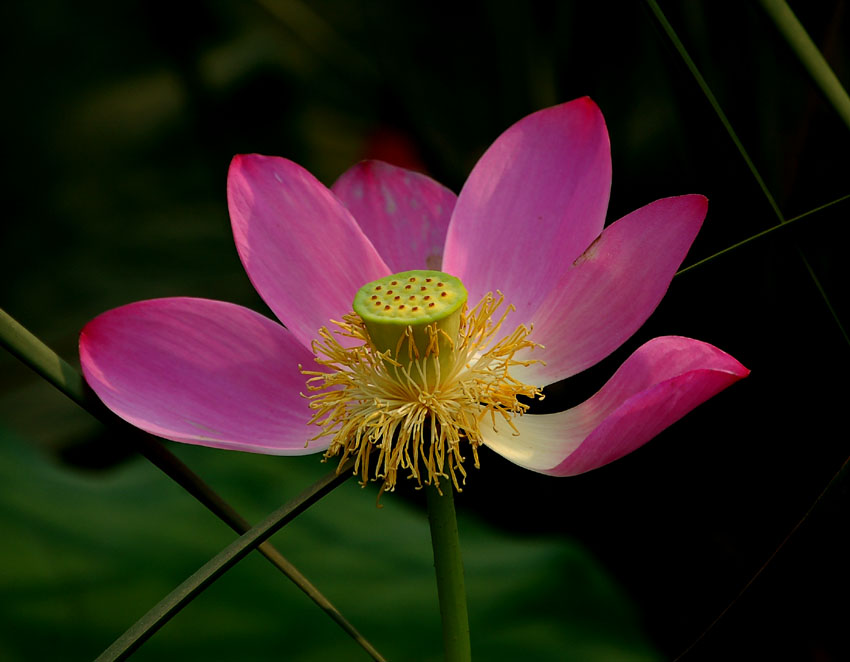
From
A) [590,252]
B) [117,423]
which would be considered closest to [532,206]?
[590,252]

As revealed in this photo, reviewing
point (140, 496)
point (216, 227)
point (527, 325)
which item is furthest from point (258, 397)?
point (216, 227)

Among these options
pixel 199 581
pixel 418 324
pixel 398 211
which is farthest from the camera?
pixel 398 211

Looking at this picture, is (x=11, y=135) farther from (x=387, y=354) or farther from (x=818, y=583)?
(x=818, y=583)

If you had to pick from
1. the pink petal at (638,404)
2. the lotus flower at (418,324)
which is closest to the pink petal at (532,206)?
the lotus flower at (418,324)

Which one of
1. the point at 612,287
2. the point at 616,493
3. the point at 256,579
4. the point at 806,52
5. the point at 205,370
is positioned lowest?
the point at 256,579

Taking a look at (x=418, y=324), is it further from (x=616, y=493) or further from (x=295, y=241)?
(x=616, y=493)

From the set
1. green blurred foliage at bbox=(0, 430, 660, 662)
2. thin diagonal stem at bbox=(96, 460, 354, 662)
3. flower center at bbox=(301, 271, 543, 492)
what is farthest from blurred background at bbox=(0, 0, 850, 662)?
thin diagonal stem at bbox=(96, 460, 354, 662)

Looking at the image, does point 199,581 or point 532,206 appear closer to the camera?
point 199,581

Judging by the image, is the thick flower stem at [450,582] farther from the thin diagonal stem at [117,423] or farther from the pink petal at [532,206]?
the pink petal at [532,206]
